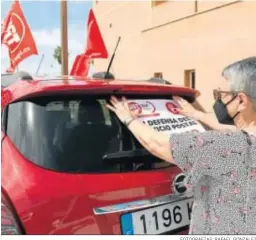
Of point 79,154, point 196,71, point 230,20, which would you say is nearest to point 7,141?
point 79,154

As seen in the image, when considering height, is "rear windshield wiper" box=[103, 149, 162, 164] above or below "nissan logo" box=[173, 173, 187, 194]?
above

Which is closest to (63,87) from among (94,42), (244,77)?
(244,77)

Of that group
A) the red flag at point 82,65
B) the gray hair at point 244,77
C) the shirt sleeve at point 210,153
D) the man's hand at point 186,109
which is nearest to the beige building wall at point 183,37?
the red flag at point 82,65

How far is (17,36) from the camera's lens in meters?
7.19

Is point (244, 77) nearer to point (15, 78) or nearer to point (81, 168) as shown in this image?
point (81, 168)

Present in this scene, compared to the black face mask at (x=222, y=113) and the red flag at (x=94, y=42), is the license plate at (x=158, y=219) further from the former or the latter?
the red flag at (x=94, y=42)

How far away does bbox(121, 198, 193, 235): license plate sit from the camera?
7.04ft

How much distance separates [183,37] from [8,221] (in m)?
11.0

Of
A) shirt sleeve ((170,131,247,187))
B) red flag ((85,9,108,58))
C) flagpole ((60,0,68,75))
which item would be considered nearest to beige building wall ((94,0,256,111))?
red flag ((85,9,108,58))

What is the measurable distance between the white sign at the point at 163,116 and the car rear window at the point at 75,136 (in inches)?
0.5

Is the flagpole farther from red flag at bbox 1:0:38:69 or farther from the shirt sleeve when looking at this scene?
the shirt sleeve

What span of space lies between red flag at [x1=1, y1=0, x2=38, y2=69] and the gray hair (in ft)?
17.6

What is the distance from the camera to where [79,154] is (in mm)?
2260

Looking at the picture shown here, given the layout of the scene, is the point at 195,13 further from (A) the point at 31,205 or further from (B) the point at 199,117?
(A) the point at 31,205
